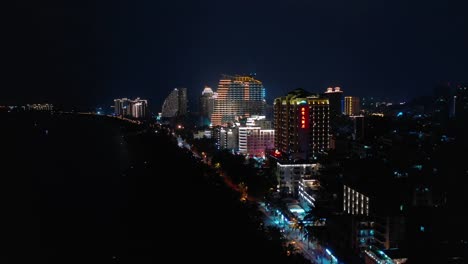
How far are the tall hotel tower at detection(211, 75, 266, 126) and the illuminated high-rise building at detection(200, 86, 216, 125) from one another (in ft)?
5.96

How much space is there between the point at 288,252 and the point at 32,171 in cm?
1148

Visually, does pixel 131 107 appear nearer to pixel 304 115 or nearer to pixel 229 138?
pixel 229 138

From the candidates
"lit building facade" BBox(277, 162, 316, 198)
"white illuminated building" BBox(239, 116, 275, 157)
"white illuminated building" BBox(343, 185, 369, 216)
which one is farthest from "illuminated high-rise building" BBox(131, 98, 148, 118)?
"white illuminated building" BBox(343, 185, 369, 216)

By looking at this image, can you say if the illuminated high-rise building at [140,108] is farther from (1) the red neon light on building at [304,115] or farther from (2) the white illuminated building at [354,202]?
(2) the white illuminated building at [354,202]

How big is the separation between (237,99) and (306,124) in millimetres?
11091

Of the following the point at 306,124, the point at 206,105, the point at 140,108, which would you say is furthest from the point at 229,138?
the point at 140,108

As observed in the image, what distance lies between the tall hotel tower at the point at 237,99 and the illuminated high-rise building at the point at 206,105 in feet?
5.96

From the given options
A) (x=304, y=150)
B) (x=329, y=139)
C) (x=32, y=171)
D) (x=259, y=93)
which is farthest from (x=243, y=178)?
(x=259, y=93)

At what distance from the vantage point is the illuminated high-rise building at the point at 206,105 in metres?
27.2

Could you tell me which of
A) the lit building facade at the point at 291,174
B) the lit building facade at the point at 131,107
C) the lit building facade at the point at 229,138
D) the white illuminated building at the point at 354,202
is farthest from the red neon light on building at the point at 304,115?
the lit building facade at the point at 131,107

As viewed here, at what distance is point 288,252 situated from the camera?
22.6ft

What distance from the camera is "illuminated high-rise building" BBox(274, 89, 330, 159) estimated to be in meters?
13.5

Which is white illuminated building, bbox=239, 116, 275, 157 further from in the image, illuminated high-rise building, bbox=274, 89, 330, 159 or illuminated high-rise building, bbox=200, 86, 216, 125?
illuminated high-rise building, bbox=200, 86, 216, 125

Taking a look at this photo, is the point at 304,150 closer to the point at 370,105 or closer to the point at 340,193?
the point at 340,193
